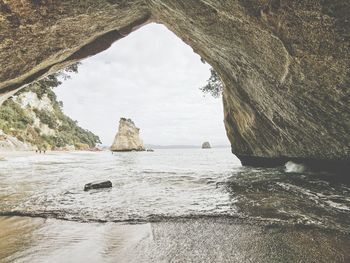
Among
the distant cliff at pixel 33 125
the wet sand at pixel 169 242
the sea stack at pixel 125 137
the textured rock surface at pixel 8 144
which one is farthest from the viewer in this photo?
the sea stack at pixel 125 137

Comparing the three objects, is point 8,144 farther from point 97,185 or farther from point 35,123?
point 97,185

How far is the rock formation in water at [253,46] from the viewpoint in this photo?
3.84 meters

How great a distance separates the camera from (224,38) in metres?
5.61

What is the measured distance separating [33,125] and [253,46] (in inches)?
1981

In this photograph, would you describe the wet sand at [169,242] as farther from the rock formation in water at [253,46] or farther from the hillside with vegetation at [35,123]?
the hillside with vegetation at [35,123]

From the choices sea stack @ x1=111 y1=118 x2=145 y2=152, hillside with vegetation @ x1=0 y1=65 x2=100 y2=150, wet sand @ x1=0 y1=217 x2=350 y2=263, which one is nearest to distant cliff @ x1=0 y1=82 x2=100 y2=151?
hillside with vegetation @ x1=0 y1=65 x2=100 y2=150

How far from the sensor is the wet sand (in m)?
2.61

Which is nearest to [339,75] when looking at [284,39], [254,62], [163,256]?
[284,39]

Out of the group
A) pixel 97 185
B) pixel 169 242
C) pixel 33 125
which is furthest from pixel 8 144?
pixel 169 242

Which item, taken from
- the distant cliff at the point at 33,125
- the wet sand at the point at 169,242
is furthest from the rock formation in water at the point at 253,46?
the distant cliff at the point at 33,125

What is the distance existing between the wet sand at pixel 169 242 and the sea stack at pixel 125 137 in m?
65.8

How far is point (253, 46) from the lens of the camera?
201 inches

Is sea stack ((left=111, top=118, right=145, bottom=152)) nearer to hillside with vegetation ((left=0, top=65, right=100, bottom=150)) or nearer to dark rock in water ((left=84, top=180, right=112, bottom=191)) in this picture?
hillside with vegetation ((left=0, top=65, right=100, bottom=150))

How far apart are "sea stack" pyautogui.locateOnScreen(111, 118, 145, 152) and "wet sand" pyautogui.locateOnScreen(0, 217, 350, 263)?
216 ft
